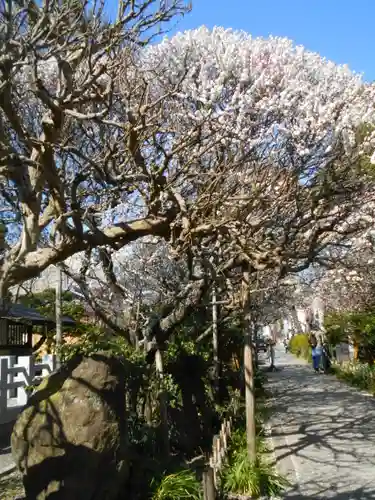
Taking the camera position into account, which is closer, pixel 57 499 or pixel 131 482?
pixel 57 499

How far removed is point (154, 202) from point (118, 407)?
2.12 metres

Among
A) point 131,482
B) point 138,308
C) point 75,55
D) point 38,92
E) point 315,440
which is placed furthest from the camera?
point 315,440

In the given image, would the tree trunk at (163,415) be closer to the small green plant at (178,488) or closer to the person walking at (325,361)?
the small green plant at (178,488)

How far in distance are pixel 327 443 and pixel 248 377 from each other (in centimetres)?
265

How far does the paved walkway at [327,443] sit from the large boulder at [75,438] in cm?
235

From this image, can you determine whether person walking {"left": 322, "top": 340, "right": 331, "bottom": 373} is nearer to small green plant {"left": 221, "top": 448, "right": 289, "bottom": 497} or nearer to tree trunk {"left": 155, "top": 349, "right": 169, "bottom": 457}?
tree trunk {"left": 155, "top": 349, "right": 169, "bottom": 457}

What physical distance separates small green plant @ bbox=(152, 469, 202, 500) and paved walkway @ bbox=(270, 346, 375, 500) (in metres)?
1.18

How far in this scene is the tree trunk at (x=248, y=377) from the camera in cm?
790

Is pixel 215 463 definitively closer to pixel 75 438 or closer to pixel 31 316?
pixel 75 438

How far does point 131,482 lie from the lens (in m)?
6.54

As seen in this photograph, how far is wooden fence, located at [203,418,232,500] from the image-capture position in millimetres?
5379

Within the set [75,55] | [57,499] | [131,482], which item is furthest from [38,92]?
[131,482]

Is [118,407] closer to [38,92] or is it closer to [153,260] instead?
[38,92]

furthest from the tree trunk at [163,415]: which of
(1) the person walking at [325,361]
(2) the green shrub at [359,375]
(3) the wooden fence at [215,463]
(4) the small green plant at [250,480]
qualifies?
(1) the person walking at [325,361]
